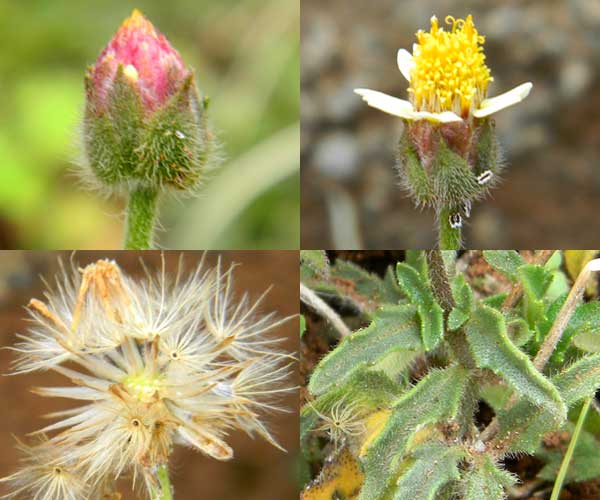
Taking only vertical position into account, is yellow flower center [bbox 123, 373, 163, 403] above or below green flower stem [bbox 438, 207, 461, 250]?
below

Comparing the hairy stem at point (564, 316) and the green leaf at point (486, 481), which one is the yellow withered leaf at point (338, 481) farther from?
the hairy stem at point (564, 316)

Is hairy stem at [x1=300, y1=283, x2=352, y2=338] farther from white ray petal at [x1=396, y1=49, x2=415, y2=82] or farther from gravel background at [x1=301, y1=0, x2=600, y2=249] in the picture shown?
gravel background at [x1=301, y1=0, x2=600, y2=249]

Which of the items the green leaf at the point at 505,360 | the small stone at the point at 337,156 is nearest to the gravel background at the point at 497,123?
the small stone at the point at 337,156

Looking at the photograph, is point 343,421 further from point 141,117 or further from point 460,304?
point 141,117

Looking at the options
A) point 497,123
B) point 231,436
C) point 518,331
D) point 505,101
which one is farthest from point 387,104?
point 497,123

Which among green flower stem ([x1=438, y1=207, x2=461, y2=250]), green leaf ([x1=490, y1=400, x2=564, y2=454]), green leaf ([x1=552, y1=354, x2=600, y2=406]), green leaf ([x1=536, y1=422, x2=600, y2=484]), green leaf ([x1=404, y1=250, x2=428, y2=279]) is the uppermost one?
green flower stem ([x1=438, y1=207, x2=461, y2=250])

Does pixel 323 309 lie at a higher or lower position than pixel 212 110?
lower

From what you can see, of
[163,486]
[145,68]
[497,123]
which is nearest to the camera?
[163,486]

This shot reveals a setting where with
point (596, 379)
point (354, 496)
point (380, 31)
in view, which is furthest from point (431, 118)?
point (380, 31)

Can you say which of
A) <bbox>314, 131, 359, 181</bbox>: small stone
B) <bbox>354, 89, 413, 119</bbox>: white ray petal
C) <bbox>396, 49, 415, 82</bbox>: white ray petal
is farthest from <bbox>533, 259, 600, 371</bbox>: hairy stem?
<bbox>314, 131, 359, 181</bbox>: small stone
